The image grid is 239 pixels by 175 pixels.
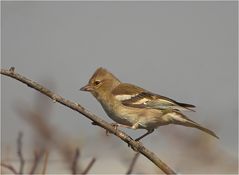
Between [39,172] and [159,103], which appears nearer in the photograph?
[39,172]

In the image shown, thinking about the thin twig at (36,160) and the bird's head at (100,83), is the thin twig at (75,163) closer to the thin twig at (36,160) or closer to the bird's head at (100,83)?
the thin twig at (36,160)

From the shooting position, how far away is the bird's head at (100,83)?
552cm

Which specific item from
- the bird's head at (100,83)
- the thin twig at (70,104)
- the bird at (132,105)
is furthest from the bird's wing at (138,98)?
the thin twig at (70,104)

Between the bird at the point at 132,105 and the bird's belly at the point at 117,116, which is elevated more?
the bird at the point at 132,105

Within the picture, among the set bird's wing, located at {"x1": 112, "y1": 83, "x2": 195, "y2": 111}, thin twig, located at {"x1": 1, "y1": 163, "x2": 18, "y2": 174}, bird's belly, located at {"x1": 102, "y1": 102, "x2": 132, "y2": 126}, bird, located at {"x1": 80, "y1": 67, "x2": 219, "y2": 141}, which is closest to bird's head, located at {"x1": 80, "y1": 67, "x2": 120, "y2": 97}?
bird, located at {"x1": 80, "y1": 67, "x2": 219, "y2": 141}

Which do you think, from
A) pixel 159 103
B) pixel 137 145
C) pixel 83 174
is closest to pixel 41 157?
pixel 83 174

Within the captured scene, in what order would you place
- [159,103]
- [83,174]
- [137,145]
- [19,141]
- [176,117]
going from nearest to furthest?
[83,174] → [19,141] → [137,145] → [176,117] → [159,103]

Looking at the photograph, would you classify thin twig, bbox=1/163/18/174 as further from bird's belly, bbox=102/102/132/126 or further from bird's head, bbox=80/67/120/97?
bird's head, bbox=80/67/120/97

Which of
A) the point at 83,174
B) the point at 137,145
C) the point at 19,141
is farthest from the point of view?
the point at 137,145

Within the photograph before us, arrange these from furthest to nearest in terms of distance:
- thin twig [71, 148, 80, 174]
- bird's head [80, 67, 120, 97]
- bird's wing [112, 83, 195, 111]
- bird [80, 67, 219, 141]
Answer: bird's head [80, 67, 120, 97]
bird's wing [112, 83, 195, 111]
bird [80, 67, 219, 141]
thin twig [71, 148, 80, 174]

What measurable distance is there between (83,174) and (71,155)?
204 millimetres

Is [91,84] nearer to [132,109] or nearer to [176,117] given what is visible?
[132,109]

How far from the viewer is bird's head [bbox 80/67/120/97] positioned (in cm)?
552

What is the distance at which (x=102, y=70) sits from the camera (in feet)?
18.4
